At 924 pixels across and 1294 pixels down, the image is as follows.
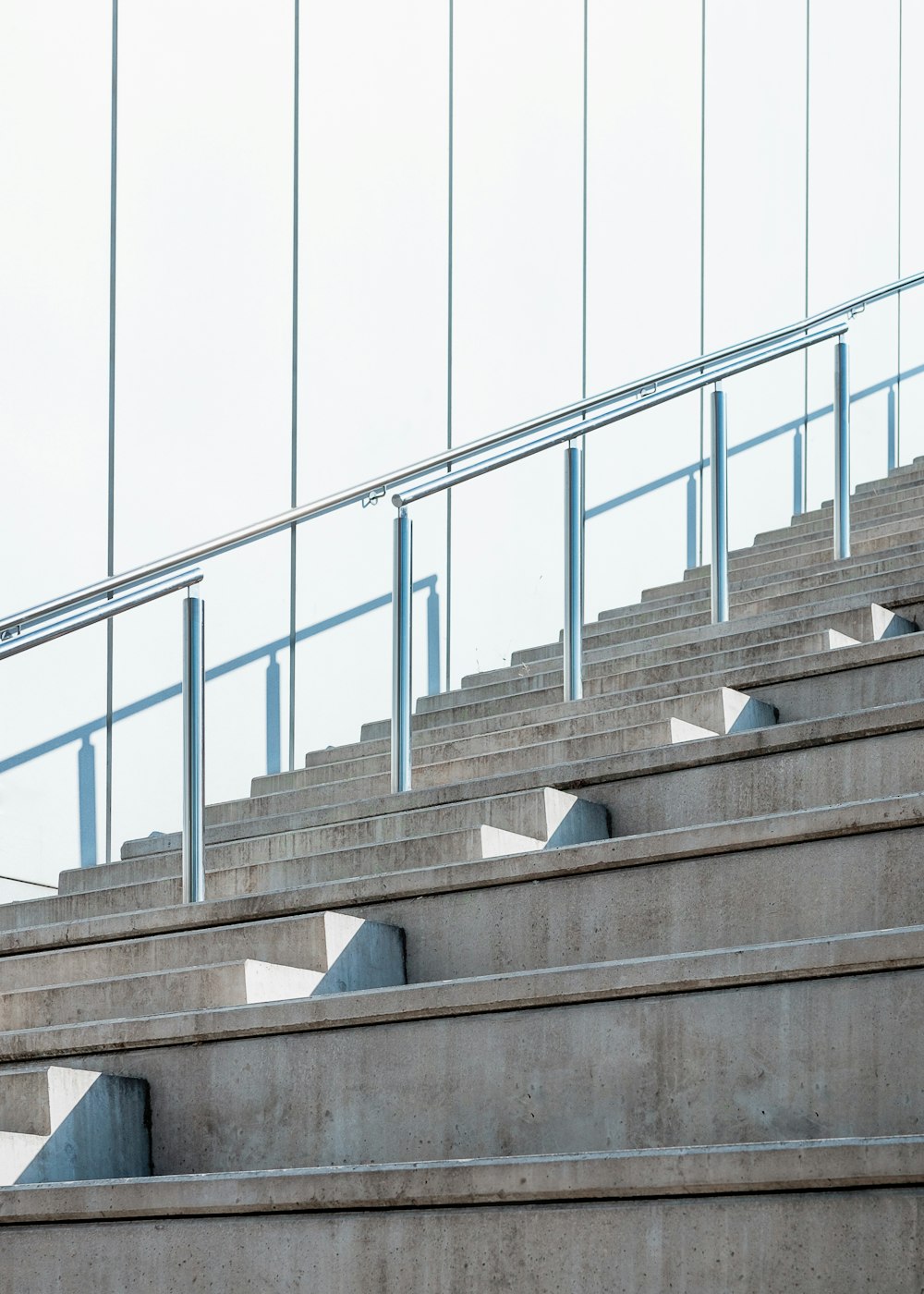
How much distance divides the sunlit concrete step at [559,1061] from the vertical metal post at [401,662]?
1.20 metres

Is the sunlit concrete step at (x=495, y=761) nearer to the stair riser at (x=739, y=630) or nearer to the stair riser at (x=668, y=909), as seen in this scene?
the stair riser at (x=739, y=630)

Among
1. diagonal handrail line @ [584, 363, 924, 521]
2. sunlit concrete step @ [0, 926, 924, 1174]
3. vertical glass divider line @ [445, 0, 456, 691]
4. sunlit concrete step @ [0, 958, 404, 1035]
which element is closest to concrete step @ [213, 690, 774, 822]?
sunlit concrete step @ [0, 958, 404, 1035]

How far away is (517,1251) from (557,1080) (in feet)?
1.24

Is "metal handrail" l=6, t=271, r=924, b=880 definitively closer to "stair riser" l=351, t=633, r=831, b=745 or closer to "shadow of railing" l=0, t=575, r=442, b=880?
"stair riser" l=351, t=633, r=831, b=745

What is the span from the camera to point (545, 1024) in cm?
244

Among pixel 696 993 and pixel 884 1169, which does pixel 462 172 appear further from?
pixel 884 1169

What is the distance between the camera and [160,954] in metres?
3.27

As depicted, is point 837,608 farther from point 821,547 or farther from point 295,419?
point 295,419

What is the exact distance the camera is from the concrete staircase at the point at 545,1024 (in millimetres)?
2000

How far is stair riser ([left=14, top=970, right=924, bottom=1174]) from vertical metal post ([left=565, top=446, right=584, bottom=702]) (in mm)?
1737

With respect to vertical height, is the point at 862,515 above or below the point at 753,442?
below

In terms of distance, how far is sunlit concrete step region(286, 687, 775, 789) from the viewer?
3600 millimetres

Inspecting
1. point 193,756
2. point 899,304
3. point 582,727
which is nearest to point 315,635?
point 582,727

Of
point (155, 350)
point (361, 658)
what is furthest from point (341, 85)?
point (361, 658)
